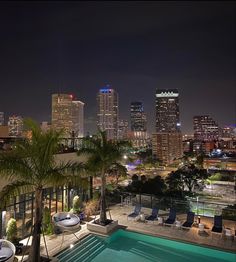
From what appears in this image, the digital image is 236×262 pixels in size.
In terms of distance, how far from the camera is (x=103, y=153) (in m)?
11.5

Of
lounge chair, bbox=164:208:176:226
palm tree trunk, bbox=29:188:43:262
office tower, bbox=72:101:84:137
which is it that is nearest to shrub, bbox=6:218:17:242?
palm tree trunk, bbox=29:188:43:262

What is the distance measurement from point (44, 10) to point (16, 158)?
5433 mm

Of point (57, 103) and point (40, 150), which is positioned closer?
point (40, 150)

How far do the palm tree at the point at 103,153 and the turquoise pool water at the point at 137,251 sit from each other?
48.3 inches

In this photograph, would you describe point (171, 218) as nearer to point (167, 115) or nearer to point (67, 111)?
point (67, 111)

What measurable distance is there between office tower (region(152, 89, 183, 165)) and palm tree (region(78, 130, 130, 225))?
117m

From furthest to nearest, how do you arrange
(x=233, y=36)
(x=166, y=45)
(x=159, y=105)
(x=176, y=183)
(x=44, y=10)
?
(x=159, y=105) < (x=176, y=183) < (x=166, y=45) < (x=44, y=10) < (x=233, y=36)

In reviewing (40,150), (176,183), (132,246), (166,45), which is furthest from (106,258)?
(176,183)

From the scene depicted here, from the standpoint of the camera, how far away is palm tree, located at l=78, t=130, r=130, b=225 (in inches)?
452

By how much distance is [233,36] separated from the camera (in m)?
8.60

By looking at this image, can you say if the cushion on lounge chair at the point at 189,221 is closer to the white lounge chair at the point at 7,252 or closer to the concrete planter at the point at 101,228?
the concrete planter at the point at 101,228

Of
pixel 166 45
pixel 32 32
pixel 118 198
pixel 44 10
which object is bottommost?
pixel 118 198

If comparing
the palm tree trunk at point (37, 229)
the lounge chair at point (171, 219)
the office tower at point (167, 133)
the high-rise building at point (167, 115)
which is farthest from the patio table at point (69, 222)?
the high-rise building at point (167, 115)

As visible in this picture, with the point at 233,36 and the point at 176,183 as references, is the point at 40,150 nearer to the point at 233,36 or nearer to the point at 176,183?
the point at 233,36
